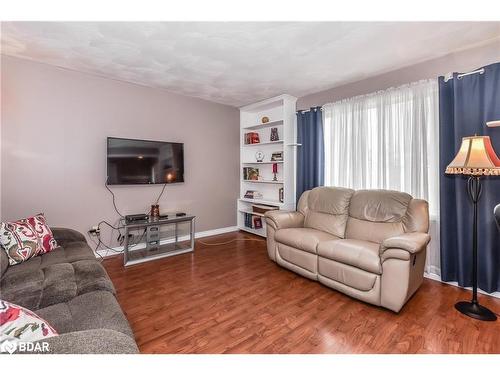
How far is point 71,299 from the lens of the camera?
140cm

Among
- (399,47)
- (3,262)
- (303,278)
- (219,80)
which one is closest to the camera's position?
(3,262)

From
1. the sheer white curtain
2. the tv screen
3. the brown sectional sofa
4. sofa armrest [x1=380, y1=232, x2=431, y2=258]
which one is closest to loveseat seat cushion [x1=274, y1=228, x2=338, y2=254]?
sofa armrest [x1=380, y1=232, x2=431, y2=258]

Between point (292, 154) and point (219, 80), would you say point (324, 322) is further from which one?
point (219, 80)

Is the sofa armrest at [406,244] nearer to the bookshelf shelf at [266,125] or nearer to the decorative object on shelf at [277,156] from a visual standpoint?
the decorative object on shelf at [277,156]

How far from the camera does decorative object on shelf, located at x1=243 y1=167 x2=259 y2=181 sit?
4574mm

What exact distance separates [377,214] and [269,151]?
2.31 meters

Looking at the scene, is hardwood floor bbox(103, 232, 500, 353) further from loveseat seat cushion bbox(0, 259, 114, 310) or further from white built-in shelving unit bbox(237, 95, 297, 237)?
white built-in shelving unit bbox(237, 95, 297, 237)

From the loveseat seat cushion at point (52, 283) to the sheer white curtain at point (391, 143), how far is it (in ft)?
9.90

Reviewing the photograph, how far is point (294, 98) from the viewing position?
3986 millimetres

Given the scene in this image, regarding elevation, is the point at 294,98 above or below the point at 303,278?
above

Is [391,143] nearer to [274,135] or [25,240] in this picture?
[274,135]

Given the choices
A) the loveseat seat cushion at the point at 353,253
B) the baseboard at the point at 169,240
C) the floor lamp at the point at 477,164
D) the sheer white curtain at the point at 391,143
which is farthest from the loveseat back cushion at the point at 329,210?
the baseboard at the point at 169,240

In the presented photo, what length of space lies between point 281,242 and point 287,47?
2082 mm
